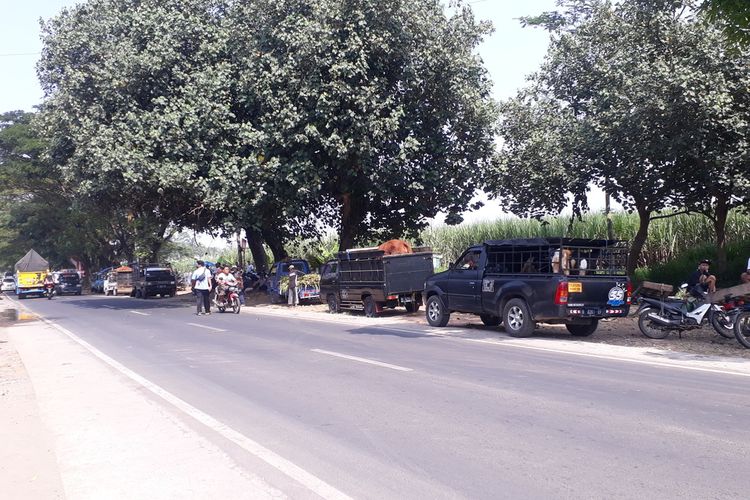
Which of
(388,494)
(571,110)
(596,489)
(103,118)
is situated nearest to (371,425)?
(388,494)

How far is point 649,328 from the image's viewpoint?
1552cm

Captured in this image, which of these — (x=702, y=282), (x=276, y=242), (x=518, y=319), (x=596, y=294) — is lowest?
(x=518, y=319)

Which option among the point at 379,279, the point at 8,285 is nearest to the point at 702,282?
the point at 379,279

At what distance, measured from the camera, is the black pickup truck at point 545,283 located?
49.3 ft

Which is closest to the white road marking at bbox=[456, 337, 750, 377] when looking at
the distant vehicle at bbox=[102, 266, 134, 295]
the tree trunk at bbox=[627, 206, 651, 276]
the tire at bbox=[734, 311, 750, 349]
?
the tire at bbox=[734, 311, 750, 349]

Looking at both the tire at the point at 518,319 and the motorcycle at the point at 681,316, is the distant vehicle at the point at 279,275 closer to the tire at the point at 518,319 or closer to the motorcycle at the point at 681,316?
the tire at the point at 518,319

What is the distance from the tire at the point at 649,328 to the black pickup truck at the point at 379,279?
25.7ft

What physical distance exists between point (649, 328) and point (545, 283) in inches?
103

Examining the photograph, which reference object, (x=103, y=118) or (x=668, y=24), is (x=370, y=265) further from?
(x=103, y=118)

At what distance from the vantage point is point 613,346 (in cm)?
1437

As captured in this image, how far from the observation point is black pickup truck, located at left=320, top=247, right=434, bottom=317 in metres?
21.8

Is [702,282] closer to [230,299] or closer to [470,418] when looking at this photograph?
[470,418]

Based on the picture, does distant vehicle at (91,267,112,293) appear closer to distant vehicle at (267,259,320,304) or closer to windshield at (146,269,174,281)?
windshield at (146,269,174,281)

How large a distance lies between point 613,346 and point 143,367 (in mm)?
9077
